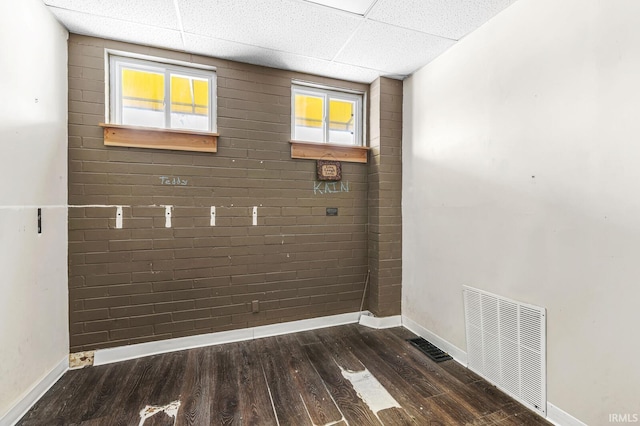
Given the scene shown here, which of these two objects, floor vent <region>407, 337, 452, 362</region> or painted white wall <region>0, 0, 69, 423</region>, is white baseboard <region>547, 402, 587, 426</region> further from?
painted white wall <region>0, 0, 69, 423</region>

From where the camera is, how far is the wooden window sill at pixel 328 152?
122 inches

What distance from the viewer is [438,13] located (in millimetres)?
2188

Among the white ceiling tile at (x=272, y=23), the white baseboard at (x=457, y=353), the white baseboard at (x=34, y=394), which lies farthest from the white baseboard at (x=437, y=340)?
the white baseboard at (x=34, y=394)

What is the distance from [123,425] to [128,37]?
299 centimetres

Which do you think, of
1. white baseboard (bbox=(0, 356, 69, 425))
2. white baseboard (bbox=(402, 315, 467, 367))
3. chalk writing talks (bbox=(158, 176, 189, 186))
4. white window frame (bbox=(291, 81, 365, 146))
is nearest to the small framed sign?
white window frame (bbox=(291, 81, 365, 146))

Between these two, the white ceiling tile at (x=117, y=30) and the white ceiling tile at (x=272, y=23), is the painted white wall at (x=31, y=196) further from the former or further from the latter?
the white ceiling tile at (x=272, y=23)

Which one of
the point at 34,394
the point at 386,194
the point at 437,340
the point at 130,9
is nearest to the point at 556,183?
the point at 386,194

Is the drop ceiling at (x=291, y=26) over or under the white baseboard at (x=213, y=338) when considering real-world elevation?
over

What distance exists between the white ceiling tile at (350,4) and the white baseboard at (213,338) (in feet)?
9.71

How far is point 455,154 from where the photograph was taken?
261 centimetres

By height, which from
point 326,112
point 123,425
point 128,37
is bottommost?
point 123,425

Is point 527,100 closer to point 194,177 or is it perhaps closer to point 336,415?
point 336,415

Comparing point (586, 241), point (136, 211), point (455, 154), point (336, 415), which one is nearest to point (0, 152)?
point (136, 211)

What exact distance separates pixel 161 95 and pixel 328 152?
174 centimetres
